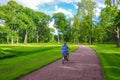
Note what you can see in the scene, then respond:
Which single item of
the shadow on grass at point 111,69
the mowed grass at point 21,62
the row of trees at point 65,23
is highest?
the row of trees at point 65,23

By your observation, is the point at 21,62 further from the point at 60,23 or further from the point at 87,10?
the point at 60,23

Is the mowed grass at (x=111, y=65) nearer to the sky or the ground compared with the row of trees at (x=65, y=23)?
nearer to the ground

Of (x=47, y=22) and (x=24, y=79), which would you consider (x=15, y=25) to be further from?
(x=24, y=79)

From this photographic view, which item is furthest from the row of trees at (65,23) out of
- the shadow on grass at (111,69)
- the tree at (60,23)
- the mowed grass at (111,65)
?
the shadow on grass at (111,69)

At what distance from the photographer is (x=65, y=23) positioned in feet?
483

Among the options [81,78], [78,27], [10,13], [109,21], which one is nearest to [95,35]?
[78,27]

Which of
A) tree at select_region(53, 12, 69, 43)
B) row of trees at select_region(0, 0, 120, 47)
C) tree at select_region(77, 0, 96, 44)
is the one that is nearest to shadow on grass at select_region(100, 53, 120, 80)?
row of trees at select_region(0, 0, 120, 47)

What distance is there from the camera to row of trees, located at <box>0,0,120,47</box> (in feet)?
226

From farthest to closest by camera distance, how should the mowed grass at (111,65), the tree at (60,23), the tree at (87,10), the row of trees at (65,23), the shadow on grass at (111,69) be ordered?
the tree at (60,23) < the tree at (87,10) < the row of trees at (65,23) < the mowed grass at (111,65) < the shadow on grass at (111,69)

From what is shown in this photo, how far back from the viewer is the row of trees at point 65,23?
68.9 metres

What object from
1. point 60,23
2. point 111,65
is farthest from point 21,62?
point 60,23

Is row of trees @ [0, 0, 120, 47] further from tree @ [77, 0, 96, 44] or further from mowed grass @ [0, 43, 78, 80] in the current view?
mowed grass @ [0, 43, 78, 80]

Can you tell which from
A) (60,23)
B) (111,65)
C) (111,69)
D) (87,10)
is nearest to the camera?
(111,69)

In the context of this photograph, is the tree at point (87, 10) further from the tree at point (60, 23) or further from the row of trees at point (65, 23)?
the tree at point (60, 23)
